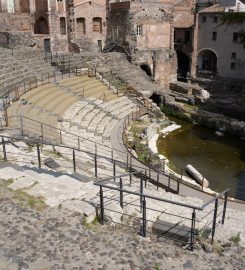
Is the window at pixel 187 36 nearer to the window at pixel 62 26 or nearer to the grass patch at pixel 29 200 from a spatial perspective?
the window at pixel 62 26

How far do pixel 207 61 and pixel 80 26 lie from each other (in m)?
14.1

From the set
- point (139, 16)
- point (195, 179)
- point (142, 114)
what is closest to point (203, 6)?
point (139, 16)

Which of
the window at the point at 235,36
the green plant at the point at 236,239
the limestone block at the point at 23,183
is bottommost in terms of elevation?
the green plant at the point at 236,239

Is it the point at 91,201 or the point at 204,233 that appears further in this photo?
the point at 91,201

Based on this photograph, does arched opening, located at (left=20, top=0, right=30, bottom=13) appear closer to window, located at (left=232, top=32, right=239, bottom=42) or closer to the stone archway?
the stone archway

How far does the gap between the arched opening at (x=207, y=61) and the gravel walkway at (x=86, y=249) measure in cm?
3175

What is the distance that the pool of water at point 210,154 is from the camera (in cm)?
1830

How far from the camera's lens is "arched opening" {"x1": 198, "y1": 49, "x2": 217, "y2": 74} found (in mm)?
36562

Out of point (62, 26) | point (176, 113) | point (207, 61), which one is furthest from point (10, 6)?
point (207, 61)

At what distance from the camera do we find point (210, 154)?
21953mm

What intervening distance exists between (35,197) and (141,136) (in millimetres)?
14984

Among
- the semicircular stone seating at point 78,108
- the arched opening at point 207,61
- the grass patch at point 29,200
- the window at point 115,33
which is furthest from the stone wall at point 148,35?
the grass patch at point 29,200

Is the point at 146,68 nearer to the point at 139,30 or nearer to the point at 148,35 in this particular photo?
the point at 148,35

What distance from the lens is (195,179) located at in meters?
18.1
